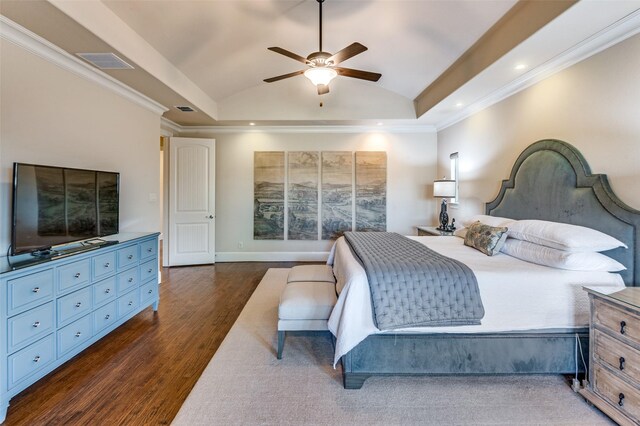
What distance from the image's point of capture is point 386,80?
176 inches

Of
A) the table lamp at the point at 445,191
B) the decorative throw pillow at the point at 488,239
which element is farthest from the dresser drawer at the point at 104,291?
the table lamp at the point at 445,191

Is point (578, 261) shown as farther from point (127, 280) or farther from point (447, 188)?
point (127, 280)

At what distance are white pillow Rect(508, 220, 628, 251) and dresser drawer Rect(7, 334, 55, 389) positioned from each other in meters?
3.87

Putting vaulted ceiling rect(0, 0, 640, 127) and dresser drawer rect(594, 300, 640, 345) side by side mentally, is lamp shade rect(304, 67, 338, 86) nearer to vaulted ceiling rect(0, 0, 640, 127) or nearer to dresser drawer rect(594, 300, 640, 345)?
vaulted ceiling rect(0, 0, 640, 127)

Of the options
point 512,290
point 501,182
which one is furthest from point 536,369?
point 501,182

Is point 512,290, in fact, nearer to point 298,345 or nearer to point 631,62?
point 298,345

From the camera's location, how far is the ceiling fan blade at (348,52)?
237 centimetres

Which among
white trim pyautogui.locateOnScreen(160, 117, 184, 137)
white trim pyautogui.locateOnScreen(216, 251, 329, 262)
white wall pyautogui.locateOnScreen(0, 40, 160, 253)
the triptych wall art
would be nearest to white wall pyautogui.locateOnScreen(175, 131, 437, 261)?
white trim pyautogui.locateOnScreen(216, 251, 329, 262)

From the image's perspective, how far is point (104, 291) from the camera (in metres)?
2.48

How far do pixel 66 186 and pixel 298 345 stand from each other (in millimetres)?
2440

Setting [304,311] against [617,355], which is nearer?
[617,355]

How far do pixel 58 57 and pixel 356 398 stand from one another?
3815 millimetres

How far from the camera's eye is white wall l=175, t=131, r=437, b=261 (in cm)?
546

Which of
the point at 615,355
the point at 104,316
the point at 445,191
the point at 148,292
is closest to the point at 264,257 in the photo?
the point at 148,292
